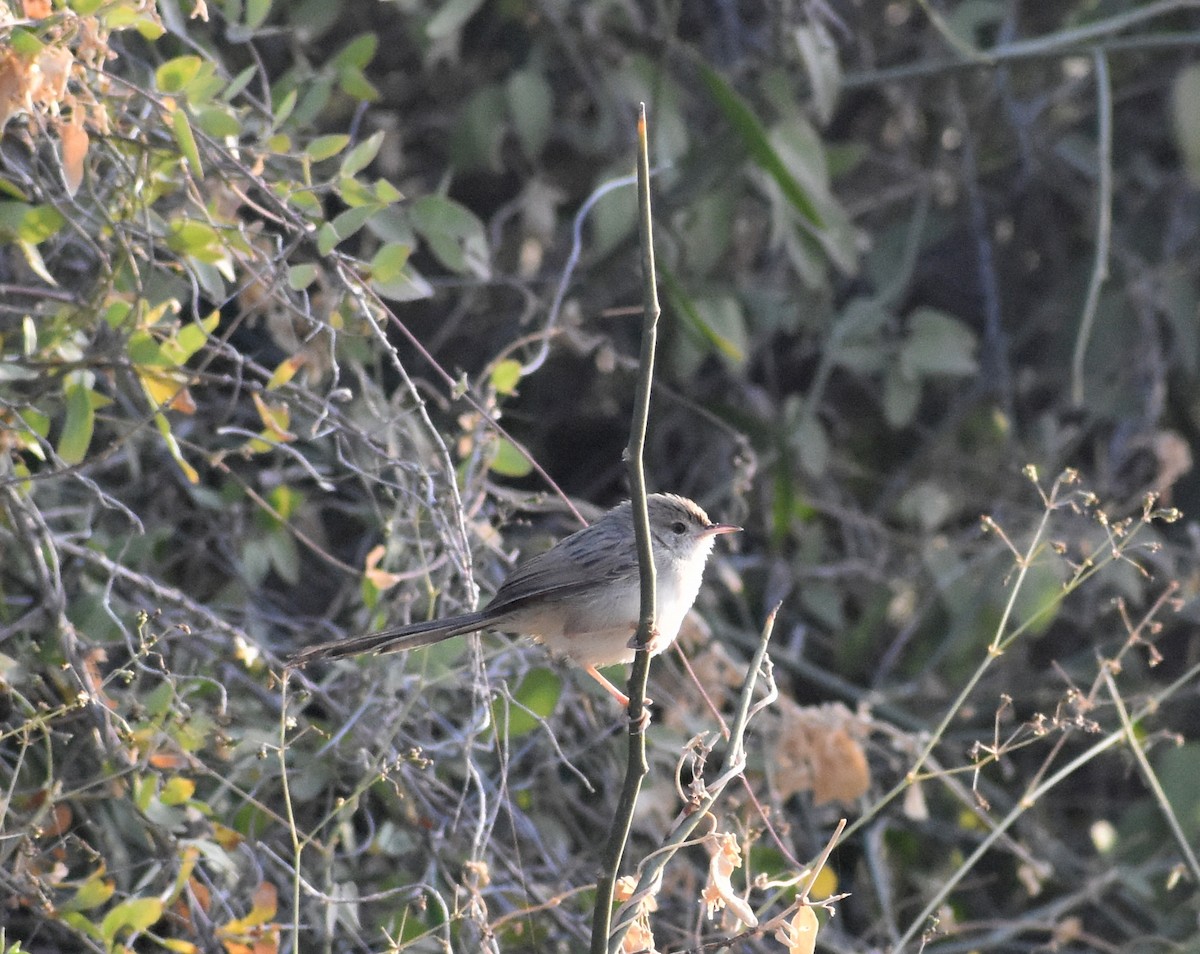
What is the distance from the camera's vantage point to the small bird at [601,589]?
14.8 feet

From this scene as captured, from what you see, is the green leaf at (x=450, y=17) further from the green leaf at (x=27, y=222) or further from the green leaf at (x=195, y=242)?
the green leaf at (x=27, y=222)

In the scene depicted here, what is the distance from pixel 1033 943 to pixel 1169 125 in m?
3.93

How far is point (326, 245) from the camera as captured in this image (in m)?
3.93

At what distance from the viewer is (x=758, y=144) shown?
5789 mm

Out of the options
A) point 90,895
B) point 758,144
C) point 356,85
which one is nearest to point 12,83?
point 90,895

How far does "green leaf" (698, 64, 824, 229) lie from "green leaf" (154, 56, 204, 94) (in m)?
2.52

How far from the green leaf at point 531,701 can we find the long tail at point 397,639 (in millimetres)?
538

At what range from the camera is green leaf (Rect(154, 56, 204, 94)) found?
3840 millimetres

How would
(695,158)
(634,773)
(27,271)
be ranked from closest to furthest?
1. (634,773)
2. (27,271)
3. (695,158)

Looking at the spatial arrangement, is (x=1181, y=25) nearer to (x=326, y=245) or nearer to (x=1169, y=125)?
(x=1169, y=125)

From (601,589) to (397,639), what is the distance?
88cm

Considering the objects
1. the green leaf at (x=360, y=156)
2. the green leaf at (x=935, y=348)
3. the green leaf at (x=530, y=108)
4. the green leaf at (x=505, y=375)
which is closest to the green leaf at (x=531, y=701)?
the green leaf at (x=505, y=375)

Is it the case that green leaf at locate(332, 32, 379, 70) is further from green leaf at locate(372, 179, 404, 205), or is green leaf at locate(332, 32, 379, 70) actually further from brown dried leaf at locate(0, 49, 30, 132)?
brown dried leaf at locate(0, 49, 30, 132)

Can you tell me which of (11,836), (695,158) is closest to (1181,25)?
(695,158)
